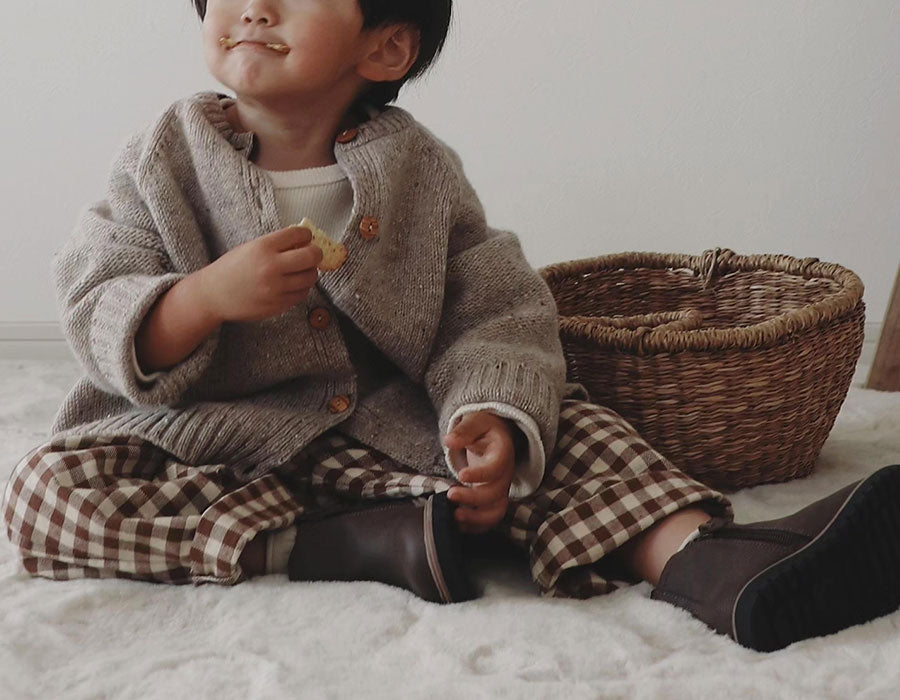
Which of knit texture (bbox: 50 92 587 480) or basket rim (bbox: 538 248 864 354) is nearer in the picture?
knit texture (bbox: 50 92 587 480)

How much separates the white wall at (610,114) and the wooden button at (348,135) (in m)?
0.81

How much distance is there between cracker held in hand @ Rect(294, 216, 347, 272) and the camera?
110 cm

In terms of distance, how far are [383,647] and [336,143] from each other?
52cm

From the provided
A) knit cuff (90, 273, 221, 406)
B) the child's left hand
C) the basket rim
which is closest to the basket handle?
the basket rim

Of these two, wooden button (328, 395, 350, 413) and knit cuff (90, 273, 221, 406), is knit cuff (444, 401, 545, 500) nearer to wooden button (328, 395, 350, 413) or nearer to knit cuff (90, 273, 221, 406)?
wooden button (328, 395, 350, 413)

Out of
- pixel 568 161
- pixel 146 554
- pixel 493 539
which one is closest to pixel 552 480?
pixel 493 539

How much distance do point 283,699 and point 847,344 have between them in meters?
0.82

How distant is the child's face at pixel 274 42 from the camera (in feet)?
3.67

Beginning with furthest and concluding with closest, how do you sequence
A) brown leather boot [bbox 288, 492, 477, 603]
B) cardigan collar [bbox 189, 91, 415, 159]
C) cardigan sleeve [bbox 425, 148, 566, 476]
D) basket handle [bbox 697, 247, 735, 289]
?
1. basket handle [bbox 697, 247, 735, 289]
2. cardigan collar [bbox 189, 91, 415, 159]
3. cardigan sleeve [bbox 425, 148, 566, 476]
4. brown leather boot [bbox 288, 492, 477, 603]

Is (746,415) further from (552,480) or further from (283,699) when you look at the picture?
(283,699)

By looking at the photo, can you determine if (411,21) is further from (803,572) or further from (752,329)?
(803,572)

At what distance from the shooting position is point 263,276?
1.01 meters

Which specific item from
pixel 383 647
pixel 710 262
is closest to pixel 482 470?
pixel 383 647

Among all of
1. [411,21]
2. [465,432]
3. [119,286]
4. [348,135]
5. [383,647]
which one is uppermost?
[411,21]
